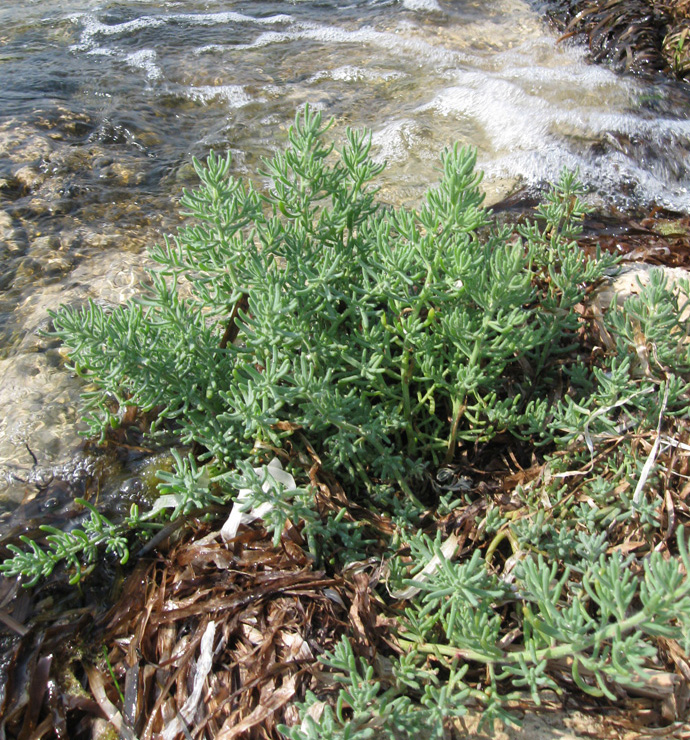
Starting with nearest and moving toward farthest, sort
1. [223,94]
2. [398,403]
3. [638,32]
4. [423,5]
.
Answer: [398,403], [223,94], [638,32], [423,5]

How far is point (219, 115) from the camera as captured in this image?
19.3 feet

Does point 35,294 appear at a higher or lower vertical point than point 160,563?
higher

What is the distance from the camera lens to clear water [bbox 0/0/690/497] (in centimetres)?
374

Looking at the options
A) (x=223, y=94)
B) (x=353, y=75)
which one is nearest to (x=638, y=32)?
(x=353, y=75)

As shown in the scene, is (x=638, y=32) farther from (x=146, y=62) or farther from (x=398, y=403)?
(x=398, y=403)

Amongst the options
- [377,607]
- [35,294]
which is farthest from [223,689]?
[35,294]

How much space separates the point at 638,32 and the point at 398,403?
22.4ft

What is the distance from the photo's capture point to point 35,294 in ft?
11.9

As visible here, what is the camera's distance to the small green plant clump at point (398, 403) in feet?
6.68

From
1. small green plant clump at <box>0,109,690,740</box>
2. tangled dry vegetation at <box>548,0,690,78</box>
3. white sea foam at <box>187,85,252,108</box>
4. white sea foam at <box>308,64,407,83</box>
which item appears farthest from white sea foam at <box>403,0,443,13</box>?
small green plant clump at <box>0,109,690,740</box>

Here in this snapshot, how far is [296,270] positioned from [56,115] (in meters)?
4.21

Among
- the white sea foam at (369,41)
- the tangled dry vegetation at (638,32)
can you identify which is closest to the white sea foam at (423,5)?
the white sea foam at (369,41)

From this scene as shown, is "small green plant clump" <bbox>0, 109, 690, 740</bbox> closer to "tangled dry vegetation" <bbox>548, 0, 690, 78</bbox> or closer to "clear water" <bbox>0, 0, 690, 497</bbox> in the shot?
"clear water" <bbox>0, 0, 690, 497</bbox>

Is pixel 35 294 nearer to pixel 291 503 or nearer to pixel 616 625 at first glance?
pixel 291 503
